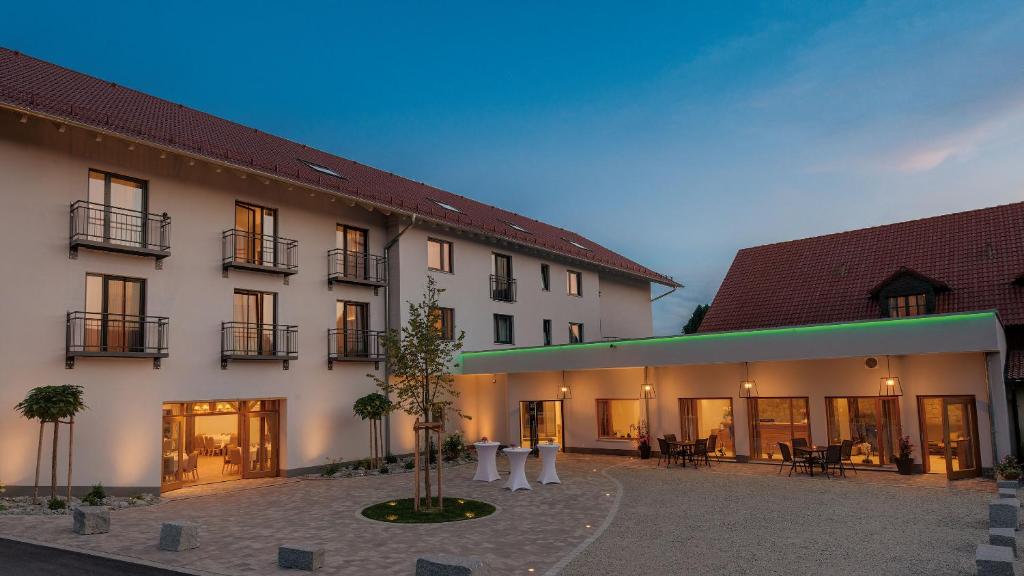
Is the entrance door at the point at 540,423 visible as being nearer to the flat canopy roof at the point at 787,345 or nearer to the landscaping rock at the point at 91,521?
the flat canopy roof at the point at 787,345

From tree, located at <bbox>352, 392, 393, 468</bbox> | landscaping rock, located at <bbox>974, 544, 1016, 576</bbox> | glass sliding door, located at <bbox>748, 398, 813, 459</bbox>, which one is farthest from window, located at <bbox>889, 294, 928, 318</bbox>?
tree, located at <bbox>352, 392, 393, 468</bbox>

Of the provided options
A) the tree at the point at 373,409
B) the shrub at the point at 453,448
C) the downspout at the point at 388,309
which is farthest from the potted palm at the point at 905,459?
the downspout at the point at 388,309

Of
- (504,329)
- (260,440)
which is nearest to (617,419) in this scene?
(504,329)

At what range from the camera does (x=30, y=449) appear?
44.5 ft

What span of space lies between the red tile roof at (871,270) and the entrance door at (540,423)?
5.92 metres

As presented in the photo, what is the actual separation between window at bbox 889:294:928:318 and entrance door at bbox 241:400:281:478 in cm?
1746

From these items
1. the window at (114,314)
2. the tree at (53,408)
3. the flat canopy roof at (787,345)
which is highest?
the window at (114,314)

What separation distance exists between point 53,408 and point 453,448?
11029mm

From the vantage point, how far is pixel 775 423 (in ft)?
62.1

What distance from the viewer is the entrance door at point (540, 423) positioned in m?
23.2

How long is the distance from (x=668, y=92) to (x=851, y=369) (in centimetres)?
1525

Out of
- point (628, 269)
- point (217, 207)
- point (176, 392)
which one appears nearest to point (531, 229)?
point (628, 269)

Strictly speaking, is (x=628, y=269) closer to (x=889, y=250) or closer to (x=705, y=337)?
(x=889, y=250)

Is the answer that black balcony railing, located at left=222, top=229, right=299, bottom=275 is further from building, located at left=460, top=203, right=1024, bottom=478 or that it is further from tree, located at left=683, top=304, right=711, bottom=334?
tree, located at left=683, top=304, right=711, bottom=334
